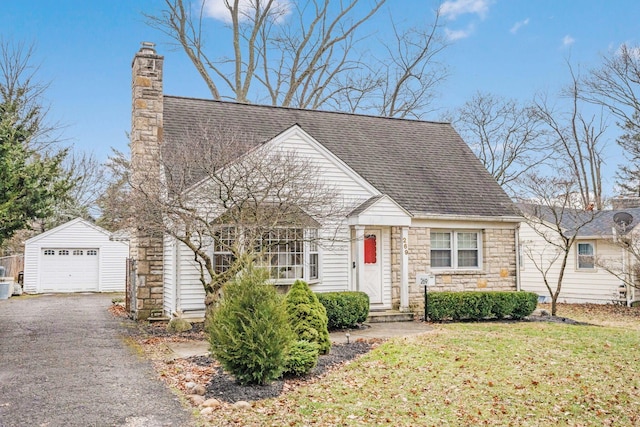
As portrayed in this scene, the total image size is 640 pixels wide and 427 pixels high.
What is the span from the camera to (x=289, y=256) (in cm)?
1458

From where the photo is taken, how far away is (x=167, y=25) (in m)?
27.8

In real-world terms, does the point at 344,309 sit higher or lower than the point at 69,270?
lower

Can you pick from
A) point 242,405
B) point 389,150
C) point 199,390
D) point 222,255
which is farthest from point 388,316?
point 242,405

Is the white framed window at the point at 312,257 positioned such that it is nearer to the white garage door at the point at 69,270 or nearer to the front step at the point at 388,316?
the front step at the point at 388,316

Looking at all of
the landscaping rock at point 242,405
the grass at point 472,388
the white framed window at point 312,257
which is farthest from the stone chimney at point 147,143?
the landscaping rock at point 242,405

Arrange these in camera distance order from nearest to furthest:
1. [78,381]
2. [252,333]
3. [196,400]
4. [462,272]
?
[196,400] → [252,333] → [78,381] → [462,272]

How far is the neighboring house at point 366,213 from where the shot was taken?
1501cm

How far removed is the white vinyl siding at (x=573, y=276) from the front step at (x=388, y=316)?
10256 millimetres

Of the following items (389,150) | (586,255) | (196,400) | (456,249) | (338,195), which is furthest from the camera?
(586,255)

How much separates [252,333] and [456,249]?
35.5 feet

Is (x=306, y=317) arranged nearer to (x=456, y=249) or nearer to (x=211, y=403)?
(x=211, y=403)

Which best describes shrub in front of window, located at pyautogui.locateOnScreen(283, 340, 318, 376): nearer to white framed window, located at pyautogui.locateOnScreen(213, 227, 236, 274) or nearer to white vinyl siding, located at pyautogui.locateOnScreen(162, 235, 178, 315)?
white framed window, located at pyautogui.locateOnScreen(213, 227, 236, 274)

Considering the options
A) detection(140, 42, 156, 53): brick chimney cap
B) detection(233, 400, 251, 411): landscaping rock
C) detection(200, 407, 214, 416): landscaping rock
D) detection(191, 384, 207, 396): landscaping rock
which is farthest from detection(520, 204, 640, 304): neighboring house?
detection(200, 407, 214, 416): landscaping rock

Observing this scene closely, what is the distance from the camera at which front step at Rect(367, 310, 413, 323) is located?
15000 millimetres
